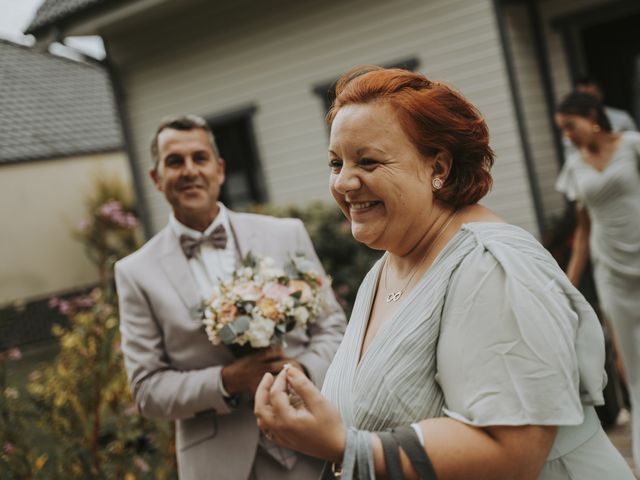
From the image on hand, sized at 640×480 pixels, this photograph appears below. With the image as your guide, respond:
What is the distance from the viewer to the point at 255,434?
294 cm

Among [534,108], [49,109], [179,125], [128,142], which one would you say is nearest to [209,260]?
[179,125]

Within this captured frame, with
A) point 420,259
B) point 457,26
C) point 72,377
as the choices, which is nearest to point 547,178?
point 457,26

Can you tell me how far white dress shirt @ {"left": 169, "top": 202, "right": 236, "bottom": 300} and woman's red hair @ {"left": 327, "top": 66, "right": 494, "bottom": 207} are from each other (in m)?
1.46

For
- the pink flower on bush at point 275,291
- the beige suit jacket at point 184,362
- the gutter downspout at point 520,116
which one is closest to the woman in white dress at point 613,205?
the beige suit jacket at point 184,362

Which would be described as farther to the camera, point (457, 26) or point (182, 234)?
point (457, 26)

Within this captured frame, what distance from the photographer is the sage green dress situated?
60.3 inches

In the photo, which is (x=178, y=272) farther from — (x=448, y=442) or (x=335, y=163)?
(x=448, y=442)

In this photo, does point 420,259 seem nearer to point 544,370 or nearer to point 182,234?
point 544,370

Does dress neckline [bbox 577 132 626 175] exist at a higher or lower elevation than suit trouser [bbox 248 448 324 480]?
higher

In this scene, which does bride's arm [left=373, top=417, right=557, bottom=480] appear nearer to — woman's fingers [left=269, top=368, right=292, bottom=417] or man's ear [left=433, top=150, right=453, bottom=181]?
woman's fingers [left=269, top=368, right=292, bottom=417]

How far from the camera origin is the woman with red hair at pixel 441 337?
5.05ft

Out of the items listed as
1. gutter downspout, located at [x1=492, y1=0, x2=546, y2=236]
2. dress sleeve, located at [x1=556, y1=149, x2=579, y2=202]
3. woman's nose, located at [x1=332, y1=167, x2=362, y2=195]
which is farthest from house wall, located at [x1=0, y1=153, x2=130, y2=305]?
woman's nose, located at [x1=332, y1=167, x2=362, y2=195]

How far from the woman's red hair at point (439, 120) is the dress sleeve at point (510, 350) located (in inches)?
12.7

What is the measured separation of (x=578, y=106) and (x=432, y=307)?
13.2ft
